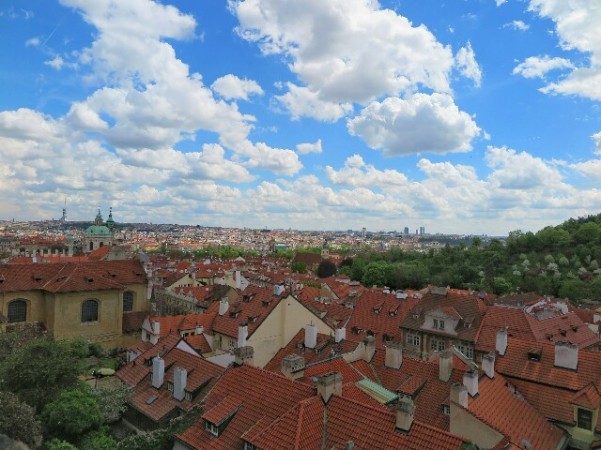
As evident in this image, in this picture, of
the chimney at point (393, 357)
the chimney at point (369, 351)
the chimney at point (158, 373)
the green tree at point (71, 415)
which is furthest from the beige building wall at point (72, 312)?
the chimney at point (393, 357)

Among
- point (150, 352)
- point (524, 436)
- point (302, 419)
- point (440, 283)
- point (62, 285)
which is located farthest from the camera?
point (440, 283)

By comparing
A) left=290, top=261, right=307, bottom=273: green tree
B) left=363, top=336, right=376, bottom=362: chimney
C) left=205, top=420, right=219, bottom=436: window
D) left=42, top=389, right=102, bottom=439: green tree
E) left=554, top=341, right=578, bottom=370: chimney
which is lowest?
left=290, top=261, right=307, bottom=273: green tree

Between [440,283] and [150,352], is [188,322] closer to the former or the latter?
[150,352]

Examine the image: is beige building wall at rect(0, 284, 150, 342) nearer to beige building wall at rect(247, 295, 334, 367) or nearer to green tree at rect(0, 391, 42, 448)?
beige building wall at rect(247, 295, 334, 367)

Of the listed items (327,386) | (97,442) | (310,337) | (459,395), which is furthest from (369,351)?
(97,442)

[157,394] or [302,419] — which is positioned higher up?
[302,419]

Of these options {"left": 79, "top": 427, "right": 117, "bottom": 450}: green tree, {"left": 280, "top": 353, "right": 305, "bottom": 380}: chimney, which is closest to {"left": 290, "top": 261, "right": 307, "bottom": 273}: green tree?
{"left": 280, "top": 353, "right": 305, "bottom": 380}: chimney

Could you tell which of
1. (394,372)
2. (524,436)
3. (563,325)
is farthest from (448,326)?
(524,436)
